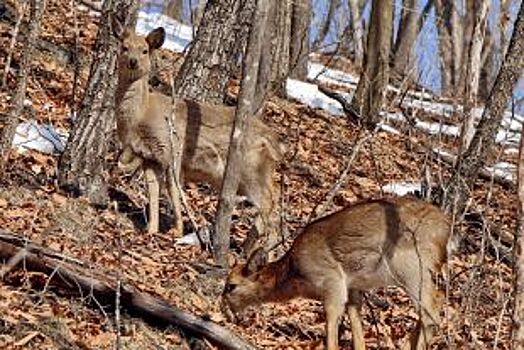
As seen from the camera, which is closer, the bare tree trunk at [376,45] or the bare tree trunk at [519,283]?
the bare tree trunk at [519,283]

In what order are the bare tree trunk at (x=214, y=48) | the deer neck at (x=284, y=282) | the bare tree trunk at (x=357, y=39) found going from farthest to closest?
the bare tree trunk at (x=357, y=39), the bare tree trunk at (x=214, y=48), the deer neck at (x=284, y=282)

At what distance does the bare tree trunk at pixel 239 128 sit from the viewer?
9.48m

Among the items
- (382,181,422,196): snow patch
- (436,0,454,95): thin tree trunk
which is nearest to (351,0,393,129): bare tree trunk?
(382,181,422,196): snow patch

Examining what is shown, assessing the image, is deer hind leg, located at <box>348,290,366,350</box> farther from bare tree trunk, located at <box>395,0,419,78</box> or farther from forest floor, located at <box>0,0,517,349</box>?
bare tree trunk, located at <box>395,0,419,78</box>

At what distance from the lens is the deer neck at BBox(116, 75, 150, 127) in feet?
37.7

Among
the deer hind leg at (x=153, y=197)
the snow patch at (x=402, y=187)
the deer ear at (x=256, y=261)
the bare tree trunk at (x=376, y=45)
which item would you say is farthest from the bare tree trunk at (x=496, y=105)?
the bare tree trunk at (x=376, y=45)

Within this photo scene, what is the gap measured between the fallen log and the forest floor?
78 millimetres

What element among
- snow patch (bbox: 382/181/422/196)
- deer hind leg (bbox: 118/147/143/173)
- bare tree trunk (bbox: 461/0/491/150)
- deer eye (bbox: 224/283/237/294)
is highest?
bare tree trunk (bbox: 461/0/491/150)

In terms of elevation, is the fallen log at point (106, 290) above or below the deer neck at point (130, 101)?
below

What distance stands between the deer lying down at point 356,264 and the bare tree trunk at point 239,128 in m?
0.51

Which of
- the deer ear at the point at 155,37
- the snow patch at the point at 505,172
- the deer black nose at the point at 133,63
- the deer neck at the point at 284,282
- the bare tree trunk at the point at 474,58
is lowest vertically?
the snow patch at the point at 505,172

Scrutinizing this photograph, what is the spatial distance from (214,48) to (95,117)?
2.73 meters

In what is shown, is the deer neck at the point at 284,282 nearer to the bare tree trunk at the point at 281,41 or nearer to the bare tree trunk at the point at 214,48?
the bare tree trunk at the point at 214,48

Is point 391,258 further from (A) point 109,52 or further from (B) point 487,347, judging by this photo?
(A) point 109,52
